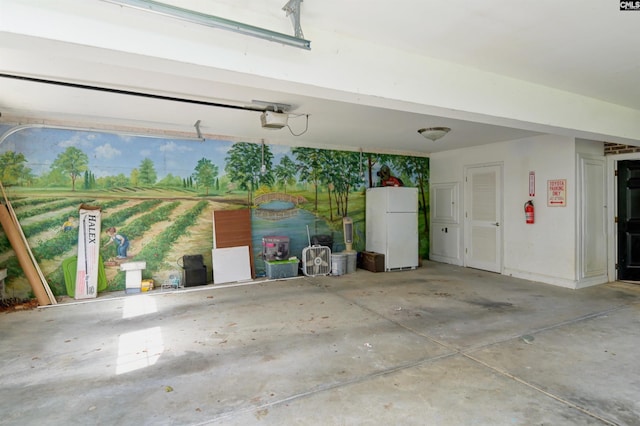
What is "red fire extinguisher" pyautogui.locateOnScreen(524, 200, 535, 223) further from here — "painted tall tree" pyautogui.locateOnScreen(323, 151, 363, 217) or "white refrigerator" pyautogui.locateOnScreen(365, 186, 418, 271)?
"painted tall tree" pyautogui.locateOnScreen(323, 151, 363, 217)

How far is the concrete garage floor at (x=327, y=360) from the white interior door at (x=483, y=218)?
177 centimetres

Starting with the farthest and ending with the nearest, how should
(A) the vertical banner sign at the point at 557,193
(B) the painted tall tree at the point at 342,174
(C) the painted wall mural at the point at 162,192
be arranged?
1. (B) the painted tall tree at the point at 342,174
2. (A) the vertical banner sign at the point at 557,193
3. (C) the painted wall mural at the point at 162,192

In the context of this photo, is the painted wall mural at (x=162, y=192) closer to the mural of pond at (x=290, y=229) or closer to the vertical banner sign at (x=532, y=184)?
the mural of pond at (x=290, y=229)

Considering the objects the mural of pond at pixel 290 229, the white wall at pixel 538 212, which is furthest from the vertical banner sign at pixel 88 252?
the white wall at pixel 538 212

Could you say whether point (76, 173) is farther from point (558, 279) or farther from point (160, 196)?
point (558, 279)

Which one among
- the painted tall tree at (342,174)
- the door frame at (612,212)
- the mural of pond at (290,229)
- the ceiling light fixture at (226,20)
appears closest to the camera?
the ceiling light fixture at (226,20)

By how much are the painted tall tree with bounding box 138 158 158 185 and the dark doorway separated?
806 cm

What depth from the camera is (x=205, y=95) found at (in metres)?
3.99

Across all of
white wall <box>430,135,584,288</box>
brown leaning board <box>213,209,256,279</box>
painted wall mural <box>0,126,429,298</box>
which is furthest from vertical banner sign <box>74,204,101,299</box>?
white wall <box>430,135,584,288</box>

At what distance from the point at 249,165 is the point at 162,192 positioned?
1634 millimetres

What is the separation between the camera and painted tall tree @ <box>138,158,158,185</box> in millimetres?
5689

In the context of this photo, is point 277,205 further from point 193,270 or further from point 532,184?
point 532,184

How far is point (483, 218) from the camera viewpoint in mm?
6941

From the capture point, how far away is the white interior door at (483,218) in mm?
6660
